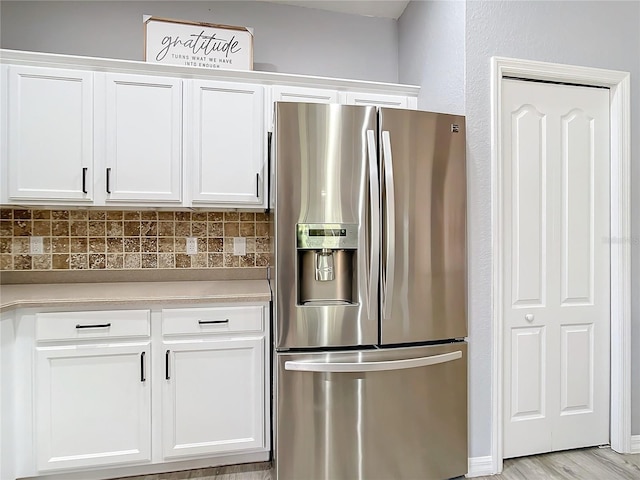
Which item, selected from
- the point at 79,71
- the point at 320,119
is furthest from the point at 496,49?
the point at 79,71

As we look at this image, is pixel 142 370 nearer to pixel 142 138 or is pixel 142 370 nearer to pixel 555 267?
pixel 142 138

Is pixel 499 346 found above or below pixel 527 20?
below

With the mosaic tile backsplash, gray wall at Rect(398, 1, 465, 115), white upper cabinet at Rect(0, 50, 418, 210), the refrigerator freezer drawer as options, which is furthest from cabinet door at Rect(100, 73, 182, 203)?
gray wall at Rect(398, 1, 465, 115)

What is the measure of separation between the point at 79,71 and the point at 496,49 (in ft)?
7.26

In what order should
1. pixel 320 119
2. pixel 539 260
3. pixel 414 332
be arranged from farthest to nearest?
1. pixel 539 260
2. pixel 414 332
3. pixel 320 119

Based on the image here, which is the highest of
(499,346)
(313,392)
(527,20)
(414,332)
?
(527,20)

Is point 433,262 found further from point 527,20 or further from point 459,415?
point 527,20

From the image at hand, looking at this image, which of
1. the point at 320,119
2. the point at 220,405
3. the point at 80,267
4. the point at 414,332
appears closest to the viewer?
the point at 320,119

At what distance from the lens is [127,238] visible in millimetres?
2305

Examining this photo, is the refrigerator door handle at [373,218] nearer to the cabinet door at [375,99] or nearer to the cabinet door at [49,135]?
the cabinet door at [375,99]

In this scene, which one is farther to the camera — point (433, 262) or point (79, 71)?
point (79, 71)

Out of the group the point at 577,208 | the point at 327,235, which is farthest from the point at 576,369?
the point at 327,235

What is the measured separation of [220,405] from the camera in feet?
6.09

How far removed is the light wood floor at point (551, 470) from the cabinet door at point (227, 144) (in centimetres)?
144
